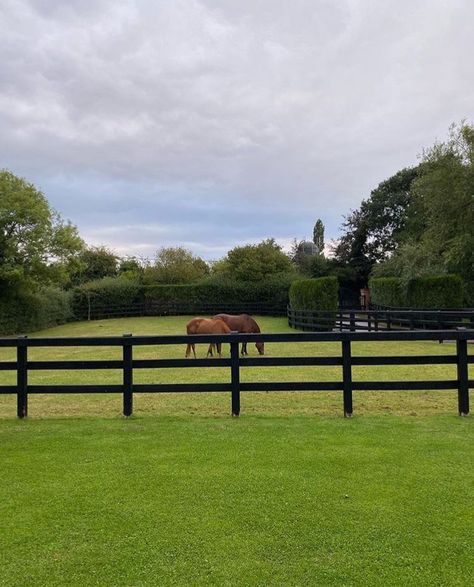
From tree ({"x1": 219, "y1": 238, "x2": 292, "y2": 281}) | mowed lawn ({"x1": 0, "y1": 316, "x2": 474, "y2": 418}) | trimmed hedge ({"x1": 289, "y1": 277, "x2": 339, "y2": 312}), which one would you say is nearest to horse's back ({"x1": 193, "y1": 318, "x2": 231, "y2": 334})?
mowed lawn ({"x1": 0, "y1": 316, "x2": 474, "y2": 418})

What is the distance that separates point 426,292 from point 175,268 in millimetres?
30686

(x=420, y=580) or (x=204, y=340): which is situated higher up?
(x=204, y=340)

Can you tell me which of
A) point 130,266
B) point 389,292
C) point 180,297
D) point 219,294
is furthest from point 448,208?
point 130,266

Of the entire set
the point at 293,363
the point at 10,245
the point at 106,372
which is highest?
the point at 10,245

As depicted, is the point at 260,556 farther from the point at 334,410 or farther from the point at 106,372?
the point at 106,372

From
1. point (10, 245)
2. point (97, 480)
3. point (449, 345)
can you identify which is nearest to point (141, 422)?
point (97, 480)

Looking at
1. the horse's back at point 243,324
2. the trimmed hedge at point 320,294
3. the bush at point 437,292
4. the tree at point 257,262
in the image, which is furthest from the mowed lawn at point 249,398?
the tree at point 257,262

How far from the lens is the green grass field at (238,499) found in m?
2.75

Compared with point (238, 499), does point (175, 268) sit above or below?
above

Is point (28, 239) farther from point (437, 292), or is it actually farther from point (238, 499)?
point (238, 499)

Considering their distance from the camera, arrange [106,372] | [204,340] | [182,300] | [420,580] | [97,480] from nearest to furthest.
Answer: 1. [420,580]
2. [97,480]
3. [204,340]
4. [106,372]
5. [182,300]

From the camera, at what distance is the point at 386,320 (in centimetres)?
1834

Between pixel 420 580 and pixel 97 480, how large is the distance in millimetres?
2583

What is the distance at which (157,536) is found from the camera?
10.2ft
